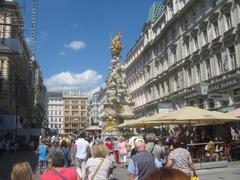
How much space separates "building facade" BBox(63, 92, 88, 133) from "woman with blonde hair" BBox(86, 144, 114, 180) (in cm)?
15638

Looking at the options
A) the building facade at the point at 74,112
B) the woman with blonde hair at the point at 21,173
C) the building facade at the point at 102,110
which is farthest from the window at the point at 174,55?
the building facade at the point at 74,112

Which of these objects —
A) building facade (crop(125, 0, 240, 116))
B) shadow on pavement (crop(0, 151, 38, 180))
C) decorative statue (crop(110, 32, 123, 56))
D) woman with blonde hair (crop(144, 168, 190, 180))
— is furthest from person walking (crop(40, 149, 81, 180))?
decorative statue (crop(110, 32, 123, 56))

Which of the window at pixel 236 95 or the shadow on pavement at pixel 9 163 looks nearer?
the shadow on pavement at pixel 9 163

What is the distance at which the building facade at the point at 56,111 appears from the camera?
168m

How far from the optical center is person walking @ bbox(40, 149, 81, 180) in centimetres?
492

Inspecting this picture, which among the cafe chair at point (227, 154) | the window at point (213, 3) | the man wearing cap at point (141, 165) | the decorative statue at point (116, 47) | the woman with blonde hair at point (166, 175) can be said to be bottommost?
the cafe chair at point (227, 154)

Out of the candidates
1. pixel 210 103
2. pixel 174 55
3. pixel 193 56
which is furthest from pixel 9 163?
pixel 174 55

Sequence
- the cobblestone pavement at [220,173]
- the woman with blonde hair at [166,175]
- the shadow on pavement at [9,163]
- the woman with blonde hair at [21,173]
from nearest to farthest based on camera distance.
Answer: the woman with blonde hair at [166,175]
the woman with blonde hair at [21,173]
the cobblestone pavement at [220,173]
the shadow on pavement at [9,163]

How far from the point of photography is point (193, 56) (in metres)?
38.0

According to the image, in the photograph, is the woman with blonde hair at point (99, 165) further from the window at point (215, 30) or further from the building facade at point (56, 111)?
the building facade at point (56, 111)

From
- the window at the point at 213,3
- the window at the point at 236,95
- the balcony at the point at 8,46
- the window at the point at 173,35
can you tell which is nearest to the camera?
the balcony at the point at 8,46

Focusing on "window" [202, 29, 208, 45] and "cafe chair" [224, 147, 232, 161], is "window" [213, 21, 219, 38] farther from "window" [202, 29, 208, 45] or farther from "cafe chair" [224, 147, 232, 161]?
"cafe chair" [224, 147, 232, 161]

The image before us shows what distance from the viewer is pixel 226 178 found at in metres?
12.9

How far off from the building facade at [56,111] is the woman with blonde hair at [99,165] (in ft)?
527
